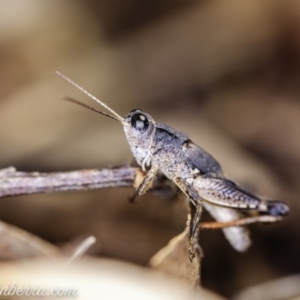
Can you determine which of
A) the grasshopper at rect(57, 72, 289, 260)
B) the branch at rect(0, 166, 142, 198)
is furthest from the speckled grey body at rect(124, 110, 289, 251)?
the branch at rect(0, 166, 142, 198)

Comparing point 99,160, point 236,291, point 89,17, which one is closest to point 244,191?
point 236,291

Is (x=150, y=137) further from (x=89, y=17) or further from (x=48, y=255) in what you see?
(x=89, y=17)

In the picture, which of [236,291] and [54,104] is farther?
[54,104]

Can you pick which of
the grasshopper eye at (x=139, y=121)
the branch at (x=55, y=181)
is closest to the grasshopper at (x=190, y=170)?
the grasshopper eye at (x=139, y=121)

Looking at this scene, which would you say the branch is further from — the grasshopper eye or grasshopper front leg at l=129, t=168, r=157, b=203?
the grasshopper eye

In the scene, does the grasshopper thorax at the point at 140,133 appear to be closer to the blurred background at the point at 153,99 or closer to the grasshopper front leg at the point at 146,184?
the grasshopper front leg at the point at 146,184
